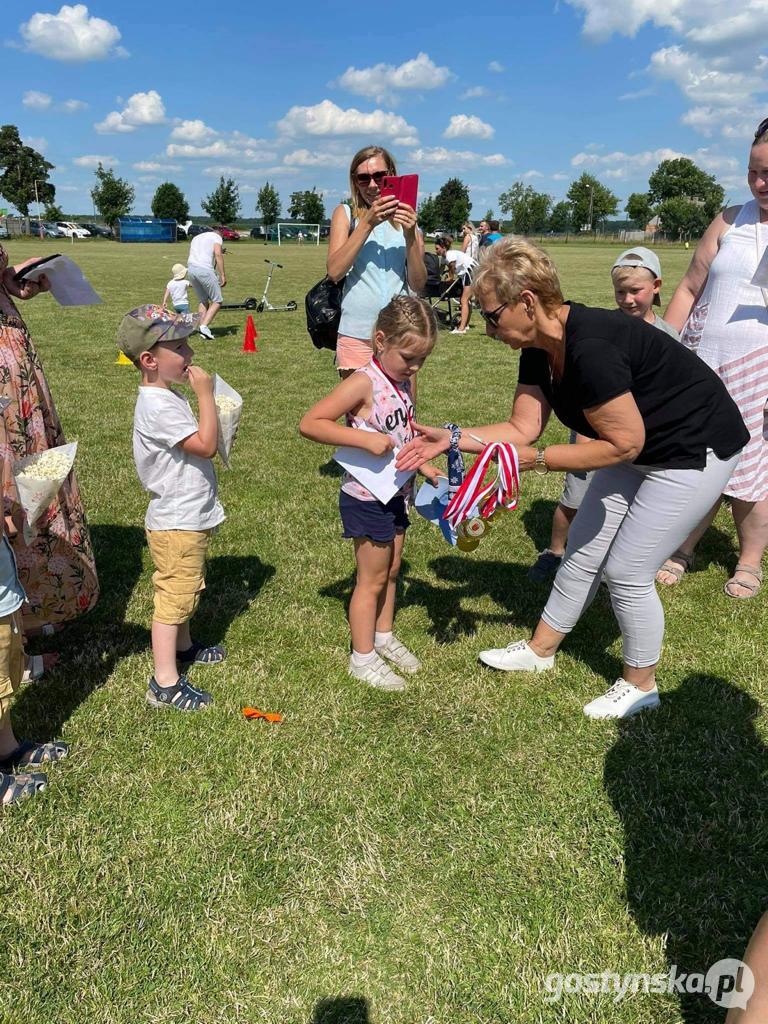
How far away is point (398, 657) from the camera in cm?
359

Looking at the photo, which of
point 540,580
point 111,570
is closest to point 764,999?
point 540,580

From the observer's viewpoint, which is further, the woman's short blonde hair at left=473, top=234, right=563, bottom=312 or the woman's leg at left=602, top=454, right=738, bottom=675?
the woman's leg at left=602, top=454, right=738, bottom=675

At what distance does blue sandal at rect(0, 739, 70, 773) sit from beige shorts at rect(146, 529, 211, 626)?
644mm

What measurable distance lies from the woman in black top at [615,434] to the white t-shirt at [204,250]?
34.9 ft

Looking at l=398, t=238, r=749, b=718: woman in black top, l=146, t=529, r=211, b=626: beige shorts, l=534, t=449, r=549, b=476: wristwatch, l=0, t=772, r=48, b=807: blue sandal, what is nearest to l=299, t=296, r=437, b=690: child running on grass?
l=398, t=238, r=749, b=718: woman in black top

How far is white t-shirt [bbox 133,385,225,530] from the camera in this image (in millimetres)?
2844

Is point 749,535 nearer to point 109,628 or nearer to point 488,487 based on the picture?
point 488,487

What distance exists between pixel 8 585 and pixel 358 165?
9.31 feet

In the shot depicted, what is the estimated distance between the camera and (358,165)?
384 centimetres

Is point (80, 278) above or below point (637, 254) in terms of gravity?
below

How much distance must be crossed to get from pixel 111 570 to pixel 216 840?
2.41 m

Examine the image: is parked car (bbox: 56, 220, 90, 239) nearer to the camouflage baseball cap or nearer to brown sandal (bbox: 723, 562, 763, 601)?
the camouflage baseball cap

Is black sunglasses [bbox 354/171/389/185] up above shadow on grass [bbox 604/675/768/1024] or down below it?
above

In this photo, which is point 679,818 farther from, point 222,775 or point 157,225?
point 157,225
